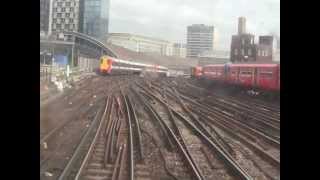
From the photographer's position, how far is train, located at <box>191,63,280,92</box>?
13.9 feet

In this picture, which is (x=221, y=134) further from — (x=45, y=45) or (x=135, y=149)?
(x=45, y=45)

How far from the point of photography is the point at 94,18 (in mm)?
4188

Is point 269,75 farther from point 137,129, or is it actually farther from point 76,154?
point 76,154

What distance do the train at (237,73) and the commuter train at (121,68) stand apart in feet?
1.13

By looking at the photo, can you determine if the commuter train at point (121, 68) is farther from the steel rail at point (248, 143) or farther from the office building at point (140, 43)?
the steel rail at point (248, 143)

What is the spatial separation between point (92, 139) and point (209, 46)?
1446 millimetres

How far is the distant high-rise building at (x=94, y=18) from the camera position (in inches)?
162

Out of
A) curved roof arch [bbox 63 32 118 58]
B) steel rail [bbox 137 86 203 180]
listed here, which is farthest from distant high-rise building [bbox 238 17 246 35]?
curved roof arch [bbox 63 32 118 58]

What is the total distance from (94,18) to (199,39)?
1022mm

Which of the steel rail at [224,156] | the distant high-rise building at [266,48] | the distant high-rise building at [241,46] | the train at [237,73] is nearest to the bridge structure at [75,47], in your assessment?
the steel rail at [224,156]

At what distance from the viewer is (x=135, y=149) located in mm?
3891

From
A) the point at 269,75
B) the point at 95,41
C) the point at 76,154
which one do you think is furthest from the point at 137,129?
the point at 269,75

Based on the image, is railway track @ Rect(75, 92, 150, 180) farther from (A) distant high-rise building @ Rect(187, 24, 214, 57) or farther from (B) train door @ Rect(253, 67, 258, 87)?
(B) train door @ Rect(253, 67, 258, 87)

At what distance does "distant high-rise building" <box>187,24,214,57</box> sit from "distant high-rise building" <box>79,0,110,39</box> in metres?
0.80
